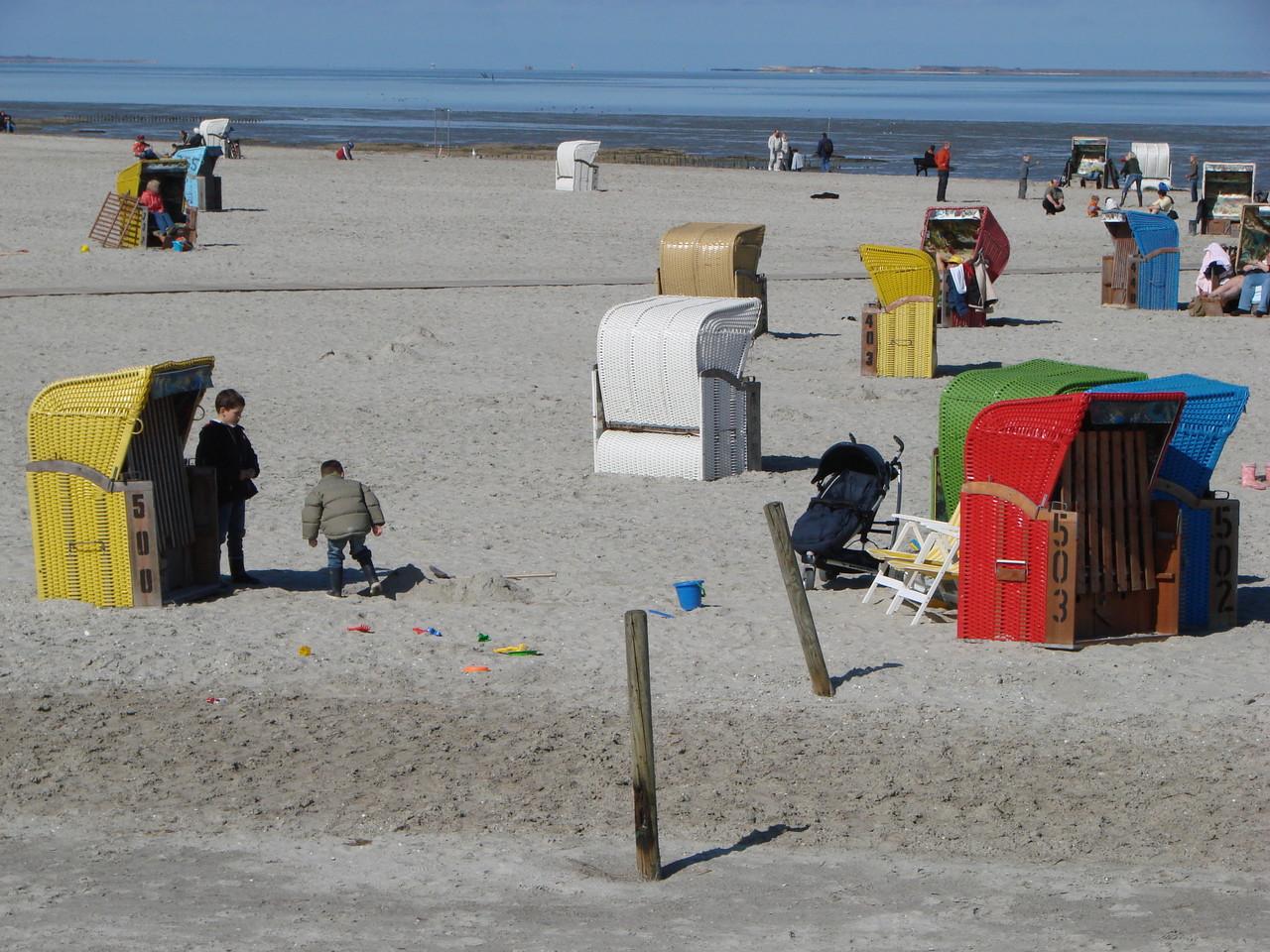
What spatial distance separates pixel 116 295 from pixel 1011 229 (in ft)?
61.3

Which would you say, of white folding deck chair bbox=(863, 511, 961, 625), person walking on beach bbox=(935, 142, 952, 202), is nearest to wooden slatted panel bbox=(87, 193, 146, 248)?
person walking on beach bbox=(935, 142, 952, 202)

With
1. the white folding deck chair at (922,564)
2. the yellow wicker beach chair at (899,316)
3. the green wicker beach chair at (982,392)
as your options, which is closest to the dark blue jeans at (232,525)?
the white folding deck chair at (922,564)

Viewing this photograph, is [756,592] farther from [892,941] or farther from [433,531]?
[892,941]

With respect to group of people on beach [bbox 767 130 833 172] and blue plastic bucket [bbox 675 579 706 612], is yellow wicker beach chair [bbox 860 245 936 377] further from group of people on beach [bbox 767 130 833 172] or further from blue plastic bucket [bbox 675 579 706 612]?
group of people on beach [bbox 767 130 833 172]

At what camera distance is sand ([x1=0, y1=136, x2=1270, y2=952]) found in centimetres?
548

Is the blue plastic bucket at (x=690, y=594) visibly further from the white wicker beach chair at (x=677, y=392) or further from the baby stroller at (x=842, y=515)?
the white wicker beach chair at (x=677, y=392)

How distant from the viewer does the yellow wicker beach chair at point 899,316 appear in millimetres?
16641

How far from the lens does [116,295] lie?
2092cm

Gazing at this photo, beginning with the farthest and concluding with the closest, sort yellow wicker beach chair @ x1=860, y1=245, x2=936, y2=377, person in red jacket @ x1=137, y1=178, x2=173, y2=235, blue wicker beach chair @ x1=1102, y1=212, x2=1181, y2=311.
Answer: person in red jacket @ x1=137, y1=178, x2=173, y2=235 < blue wicker beach chair @ x1=1102, y1=212, x2=1181, y2=311 < yellow wicker beach chair @ x1=860, y1=245, x2=936, y2=377

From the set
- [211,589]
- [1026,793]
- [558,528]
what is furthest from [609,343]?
[1026,793]

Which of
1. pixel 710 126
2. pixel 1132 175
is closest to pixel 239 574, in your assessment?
pixel 1132 175

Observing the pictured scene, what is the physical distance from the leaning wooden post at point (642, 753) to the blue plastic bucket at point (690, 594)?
10.8 ft

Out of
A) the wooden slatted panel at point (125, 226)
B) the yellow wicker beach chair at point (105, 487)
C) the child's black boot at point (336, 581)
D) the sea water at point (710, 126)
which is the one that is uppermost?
the sea water at point (710, 126)

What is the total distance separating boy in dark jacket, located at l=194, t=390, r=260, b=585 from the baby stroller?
11.0 feet
